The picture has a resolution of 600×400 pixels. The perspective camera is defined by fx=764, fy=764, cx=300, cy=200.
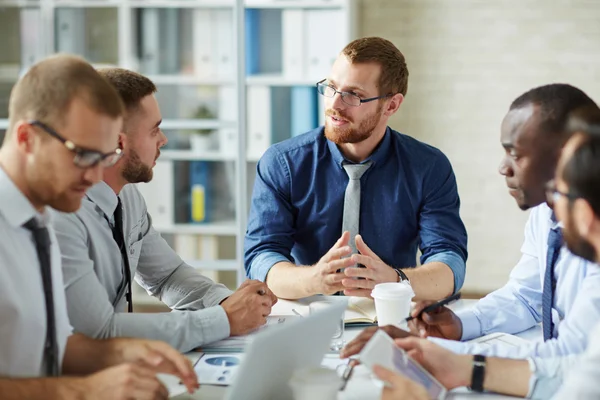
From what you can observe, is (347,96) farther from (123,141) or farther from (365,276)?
(123,141)

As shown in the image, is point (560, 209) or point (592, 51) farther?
point (592, 51)

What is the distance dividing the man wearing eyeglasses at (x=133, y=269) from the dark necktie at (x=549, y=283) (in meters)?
0.67

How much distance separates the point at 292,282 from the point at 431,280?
16.1 inches

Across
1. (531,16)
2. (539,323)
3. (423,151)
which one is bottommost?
(539,323)

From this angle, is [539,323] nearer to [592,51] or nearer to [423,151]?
[423,151]

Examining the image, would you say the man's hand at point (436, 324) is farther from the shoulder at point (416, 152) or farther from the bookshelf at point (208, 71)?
the bookshelf at point (208, 71)

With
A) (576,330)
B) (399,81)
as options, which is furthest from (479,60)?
(576,330)

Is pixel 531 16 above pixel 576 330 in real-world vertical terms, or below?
above

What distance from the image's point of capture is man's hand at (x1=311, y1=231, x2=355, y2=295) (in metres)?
2.07

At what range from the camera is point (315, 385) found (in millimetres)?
1366

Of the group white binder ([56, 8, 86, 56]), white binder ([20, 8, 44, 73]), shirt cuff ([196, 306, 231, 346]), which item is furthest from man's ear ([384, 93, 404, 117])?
white binder ([20, 8, 44, 73])

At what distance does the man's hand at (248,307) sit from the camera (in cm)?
185

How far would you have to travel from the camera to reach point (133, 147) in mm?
2043

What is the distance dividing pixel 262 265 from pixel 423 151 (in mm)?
689
